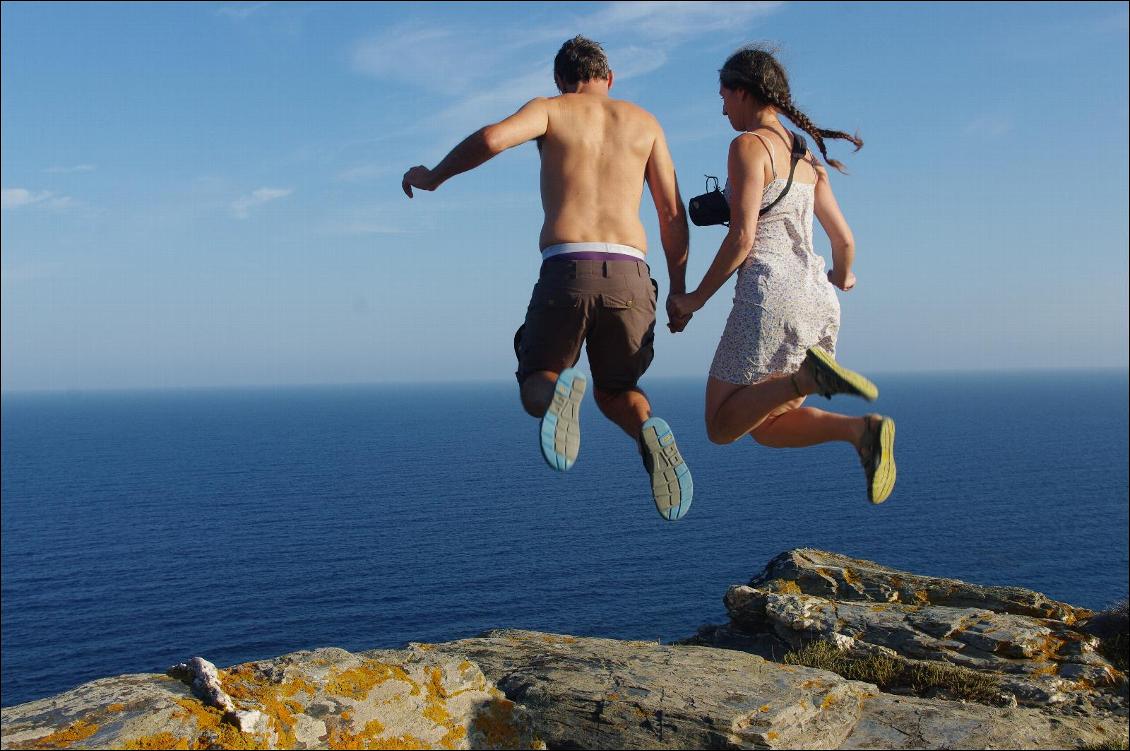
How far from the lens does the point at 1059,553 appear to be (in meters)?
84.6

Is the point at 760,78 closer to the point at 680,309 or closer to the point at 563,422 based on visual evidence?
the point at 680,309

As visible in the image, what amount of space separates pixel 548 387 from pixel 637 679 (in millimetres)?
3618

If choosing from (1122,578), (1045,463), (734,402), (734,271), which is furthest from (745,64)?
(1045,463)

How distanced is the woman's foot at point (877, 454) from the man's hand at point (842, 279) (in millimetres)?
1449

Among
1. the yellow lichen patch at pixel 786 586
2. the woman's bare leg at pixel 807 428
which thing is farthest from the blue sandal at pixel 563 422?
the yellow lichen patch at pixel 786 586

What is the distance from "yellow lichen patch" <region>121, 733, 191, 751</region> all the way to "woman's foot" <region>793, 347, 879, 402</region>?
4.55 metres

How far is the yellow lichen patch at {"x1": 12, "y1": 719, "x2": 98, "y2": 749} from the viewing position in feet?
17.7

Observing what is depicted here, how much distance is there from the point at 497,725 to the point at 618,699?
1226mm

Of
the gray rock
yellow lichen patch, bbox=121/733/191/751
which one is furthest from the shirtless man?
yellow lichen patch, bbox=121/733/191/751

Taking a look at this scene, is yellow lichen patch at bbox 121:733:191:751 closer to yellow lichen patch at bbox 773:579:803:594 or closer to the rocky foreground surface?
the rocky foreground surface

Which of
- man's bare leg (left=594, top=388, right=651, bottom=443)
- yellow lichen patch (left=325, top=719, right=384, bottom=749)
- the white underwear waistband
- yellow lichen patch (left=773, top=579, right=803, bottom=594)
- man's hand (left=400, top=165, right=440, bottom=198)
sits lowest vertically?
yellow lichen patch (left=773, top=579, right=803, bottom=594)

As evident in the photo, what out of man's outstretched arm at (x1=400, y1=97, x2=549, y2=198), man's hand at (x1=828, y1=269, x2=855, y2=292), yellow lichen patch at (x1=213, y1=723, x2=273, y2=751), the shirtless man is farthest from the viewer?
man's hand at (x1=828, y1=269, x2=855, y2=292)

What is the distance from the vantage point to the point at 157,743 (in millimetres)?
5586

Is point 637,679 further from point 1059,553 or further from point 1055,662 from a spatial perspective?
point 1059,553
